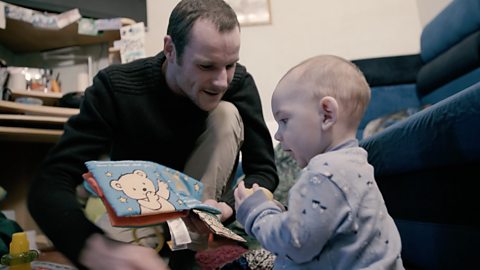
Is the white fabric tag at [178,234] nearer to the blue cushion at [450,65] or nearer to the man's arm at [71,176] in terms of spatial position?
the man's arm at [71,176]

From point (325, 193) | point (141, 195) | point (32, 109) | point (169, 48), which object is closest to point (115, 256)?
point (141, 195)

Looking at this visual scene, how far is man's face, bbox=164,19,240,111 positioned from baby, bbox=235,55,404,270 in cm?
27

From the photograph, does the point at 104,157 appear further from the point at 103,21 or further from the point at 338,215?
the point at 103,21

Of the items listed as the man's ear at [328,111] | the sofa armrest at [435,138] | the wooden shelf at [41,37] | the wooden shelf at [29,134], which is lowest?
the wooden shelf at [29,134]

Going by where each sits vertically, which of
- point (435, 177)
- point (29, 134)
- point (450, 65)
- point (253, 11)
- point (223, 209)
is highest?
point (253, 11)

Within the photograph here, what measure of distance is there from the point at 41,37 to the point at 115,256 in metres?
2.19

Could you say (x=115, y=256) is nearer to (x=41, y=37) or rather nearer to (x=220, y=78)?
(x=220, y=78)

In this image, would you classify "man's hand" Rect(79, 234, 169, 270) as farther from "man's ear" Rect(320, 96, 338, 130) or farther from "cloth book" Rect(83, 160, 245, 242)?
"man's ear" Rect(320, 96, 338, 130)

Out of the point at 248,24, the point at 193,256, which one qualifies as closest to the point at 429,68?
the point at 248,24

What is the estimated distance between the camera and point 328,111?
2.07 ft

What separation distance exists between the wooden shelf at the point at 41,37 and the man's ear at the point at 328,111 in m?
1.96

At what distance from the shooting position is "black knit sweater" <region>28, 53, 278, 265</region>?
33.4 inches

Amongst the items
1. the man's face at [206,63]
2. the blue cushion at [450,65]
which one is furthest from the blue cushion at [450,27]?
the man's face at [206,63]

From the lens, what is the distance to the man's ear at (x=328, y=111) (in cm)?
62
